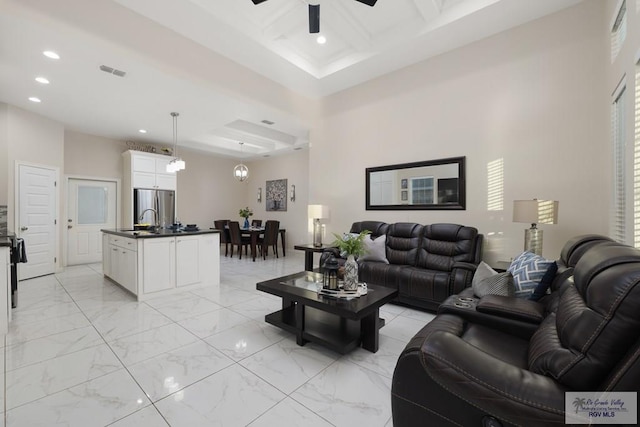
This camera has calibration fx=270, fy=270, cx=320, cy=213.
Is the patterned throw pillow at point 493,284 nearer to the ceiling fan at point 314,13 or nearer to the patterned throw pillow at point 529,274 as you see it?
the patterned throw pillow at point 529,274

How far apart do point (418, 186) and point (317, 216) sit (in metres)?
1.86

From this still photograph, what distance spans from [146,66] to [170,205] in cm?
424

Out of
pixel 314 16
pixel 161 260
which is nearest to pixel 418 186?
pixel 314 16

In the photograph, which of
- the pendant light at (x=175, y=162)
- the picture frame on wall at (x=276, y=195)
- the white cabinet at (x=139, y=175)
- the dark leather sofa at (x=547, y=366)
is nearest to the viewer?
the dark leather sofa at (x=547, y=366)

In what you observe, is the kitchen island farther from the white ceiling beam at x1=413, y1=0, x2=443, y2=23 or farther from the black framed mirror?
the white ceiling beam at x1=413, y1=0, x2=443, y2=23

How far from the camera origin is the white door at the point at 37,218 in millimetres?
4629

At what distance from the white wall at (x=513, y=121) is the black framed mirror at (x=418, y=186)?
110mm

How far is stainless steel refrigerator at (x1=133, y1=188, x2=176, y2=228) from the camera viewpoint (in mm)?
6320

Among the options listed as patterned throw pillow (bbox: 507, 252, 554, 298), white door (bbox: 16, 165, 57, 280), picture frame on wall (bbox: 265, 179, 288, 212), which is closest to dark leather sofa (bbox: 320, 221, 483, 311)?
patterned throw pillow (bbox: 507, 252, 554, 298)

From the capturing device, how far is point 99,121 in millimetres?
5254

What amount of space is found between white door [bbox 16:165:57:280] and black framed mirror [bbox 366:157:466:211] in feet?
19.4

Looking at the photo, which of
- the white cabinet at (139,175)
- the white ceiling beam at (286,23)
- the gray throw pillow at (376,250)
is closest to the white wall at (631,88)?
the gray throw pillow at (376,250)

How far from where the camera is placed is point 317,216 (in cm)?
506

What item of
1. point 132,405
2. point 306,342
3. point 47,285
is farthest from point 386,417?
point 47,285
